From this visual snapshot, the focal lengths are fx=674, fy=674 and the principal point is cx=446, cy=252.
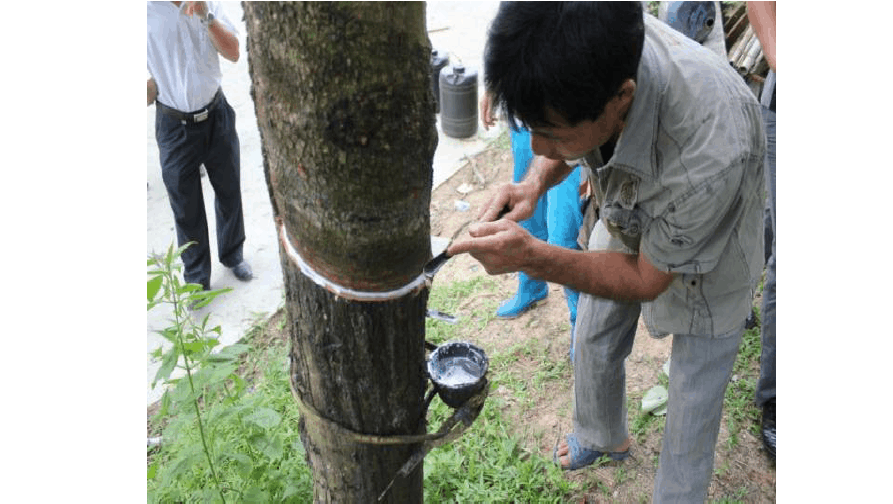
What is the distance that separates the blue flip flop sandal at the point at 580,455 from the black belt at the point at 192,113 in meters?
2.64

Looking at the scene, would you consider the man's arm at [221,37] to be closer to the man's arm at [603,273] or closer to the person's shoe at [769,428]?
the man's arm at [603,273]

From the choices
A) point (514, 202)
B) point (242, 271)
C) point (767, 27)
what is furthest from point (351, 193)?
point (242, 271)

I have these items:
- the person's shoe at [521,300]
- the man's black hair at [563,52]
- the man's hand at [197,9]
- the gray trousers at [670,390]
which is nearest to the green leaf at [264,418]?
the gray trousers at [670,390]

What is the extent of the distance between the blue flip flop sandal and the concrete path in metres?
2.08

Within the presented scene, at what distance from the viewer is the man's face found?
174 centimetres

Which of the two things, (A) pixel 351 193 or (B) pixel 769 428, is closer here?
(A) pixel 351 193

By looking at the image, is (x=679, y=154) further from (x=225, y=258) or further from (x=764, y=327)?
(x=225, y=258)

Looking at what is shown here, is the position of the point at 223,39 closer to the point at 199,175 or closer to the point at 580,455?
the point at 199,175

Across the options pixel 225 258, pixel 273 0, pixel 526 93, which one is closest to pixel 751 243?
pixel 526 93

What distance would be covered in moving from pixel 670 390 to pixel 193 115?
113 inches

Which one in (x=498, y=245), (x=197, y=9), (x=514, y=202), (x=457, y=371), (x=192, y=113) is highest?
(x=197, y=9)

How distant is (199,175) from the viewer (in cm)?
403

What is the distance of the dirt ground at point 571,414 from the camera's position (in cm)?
300

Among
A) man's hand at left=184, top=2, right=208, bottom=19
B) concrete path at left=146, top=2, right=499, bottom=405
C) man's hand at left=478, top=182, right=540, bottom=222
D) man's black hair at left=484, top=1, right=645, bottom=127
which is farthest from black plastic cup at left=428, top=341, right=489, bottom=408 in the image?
man's hand at left=184, top=2, right=208, bottom=19
